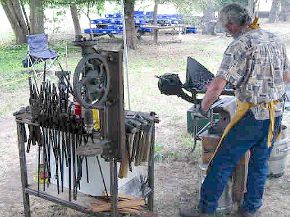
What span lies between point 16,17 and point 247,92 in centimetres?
1311

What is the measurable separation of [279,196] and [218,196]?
0.98m

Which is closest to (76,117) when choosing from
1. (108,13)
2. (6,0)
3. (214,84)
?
(214,84)

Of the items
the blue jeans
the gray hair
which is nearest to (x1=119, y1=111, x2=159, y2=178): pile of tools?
the blue jeans

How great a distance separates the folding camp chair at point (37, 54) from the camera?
911cm

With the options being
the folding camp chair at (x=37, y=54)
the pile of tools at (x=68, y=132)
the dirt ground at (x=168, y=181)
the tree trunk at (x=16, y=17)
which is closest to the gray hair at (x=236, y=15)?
the pile of tools at (x=68, y=132)

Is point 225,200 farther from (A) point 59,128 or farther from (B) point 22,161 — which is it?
(B) point 22,161

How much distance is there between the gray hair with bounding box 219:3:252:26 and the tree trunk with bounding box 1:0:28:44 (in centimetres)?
1263

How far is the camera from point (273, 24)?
69.2 feet

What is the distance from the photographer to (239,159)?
3.19 m

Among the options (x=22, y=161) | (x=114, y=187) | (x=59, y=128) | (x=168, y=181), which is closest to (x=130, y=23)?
(x=168, y=181)

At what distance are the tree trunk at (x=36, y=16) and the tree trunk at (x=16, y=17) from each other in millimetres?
994

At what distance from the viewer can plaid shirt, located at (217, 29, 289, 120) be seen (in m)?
2.95

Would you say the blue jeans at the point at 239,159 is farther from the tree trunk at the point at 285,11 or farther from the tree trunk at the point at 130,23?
the tree trunk at the point at 285,11

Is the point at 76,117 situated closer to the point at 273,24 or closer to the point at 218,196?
the point at 218,196
